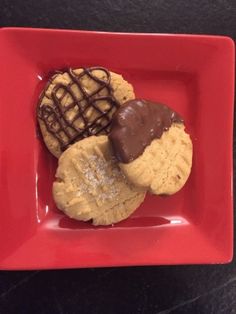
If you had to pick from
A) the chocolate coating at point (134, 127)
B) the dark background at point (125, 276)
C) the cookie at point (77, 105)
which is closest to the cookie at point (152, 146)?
the chocolate coating at point (134, 127)

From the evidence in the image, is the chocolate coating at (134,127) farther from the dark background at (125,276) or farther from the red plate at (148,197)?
the dark background at (125,276)

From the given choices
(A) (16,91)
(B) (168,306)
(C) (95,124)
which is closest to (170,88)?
(C) (95,124)

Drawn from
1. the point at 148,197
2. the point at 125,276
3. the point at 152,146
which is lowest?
the point at 125,276

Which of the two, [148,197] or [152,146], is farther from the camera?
[148,197]

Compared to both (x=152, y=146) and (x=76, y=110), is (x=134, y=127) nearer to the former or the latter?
(x=152, y=146)

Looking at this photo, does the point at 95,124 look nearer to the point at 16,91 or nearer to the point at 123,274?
the point at 16,91

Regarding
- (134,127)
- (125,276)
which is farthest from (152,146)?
(125,276)
